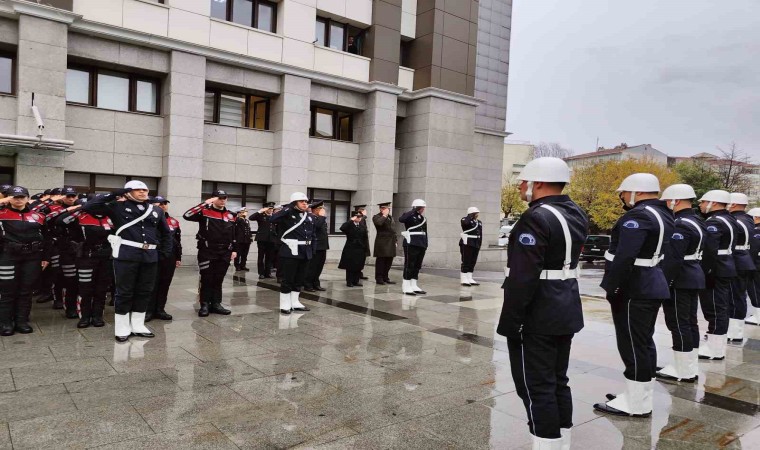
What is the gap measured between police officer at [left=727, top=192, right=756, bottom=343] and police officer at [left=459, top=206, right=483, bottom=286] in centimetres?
622

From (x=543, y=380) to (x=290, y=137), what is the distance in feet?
54.8

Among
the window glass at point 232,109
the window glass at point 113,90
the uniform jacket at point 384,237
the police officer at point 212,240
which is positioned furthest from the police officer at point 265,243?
the window glass at point 113,90

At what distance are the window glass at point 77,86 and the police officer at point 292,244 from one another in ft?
34.5

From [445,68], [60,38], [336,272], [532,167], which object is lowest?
[336,272]

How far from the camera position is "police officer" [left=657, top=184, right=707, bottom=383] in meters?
6.10

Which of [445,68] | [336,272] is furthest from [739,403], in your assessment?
[445,68]

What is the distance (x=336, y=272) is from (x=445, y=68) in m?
11.6

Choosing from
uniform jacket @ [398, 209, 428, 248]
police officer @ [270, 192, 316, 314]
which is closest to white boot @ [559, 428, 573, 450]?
police officer @ [270, 192, 316, 314]

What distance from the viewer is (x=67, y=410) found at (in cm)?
461

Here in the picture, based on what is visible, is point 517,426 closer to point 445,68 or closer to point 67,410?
point 67,410

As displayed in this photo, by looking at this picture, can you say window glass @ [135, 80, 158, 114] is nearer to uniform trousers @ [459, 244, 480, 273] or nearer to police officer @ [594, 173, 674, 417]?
uniform trousers @ [459, 244, 480, 273]

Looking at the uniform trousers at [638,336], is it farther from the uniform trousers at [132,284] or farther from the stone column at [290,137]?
the stone column at [290,137]

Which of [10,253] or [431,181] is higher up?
[431,181]

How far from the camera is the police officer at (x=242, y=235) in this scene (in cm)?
1434
